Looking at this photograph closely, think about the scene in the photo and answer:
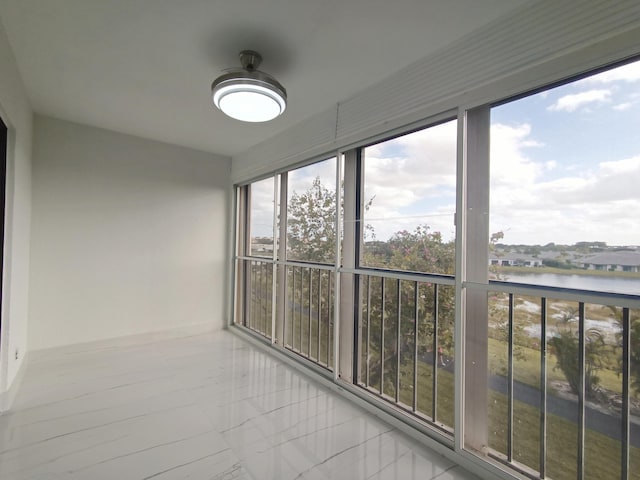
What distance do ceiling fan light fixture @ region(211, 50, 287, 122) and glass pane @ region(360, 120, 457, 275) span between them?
863 millimetres

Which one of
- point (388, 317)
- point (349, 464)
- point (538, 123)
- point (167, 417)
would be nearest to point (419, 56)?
point (538, 123)

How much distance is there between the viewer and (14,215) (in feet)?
7.38

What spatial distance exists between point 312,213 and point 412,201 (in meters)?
1.13

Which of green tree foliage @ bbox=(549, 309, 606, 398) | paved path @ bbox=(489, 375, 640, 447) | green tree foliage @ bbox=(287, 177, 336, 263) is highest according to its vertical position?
green tree foliage @ bbox=(287, 177, 336, 263)

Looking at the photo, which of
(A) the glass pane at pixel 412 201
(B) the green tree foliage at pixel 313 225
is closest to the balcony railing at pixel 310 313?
(B) the green tree foliage at pixel 313 225

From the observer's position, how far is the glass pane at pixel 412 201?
1.93 meters

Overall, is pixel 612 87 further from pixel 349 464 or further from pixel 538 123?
pixel 349 464

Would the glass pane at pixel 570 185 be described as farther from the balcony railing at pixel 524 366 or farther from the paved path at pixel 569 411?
the paved path at pixel 569 411

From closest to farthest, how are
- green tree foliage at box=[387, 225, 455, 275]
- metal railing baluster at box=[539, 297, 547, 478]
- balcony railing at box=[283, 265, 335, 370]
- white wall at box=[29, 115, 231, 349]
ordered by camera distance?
metal railing baluster at box=[539, 297, 547, 478]
green tree foliage at box=[387, 225, 455, 275]
balcony railing at box=[283, 265, 335, 370]
white wall at box=[29, 115, 231, 349]

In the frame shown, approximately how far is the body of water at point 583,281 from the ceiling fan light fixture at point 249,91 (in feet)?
5.66

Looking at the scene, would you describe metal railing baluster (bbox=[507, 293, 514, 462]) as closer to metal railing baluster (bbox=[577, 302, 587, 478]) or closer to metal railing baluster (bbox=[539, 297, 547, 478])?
metal railing baluster (bbox=[539, 297, 547, 478])

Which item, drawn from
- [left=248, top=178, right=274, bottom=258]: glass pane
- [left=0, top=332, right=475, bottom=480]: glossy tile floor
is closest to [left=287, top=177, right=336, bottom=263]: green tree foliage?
[left=248, top=178, right=274, bottom=258]: glass pane

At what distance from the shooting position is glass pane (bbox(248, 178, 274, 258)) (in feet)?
11.8

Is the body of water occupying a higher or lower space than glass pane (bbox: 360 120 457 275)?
lower
